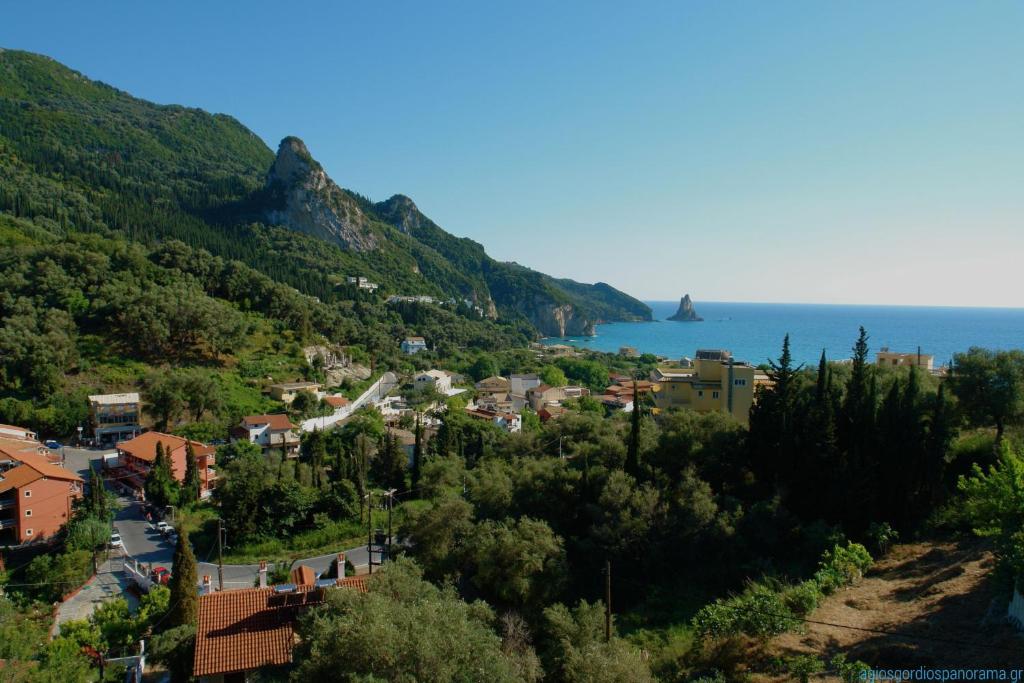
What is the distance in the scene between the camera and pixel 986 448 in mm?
20188

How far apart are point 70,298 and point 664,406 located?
46053 mm

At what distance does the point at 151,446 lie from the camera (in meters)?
31.4

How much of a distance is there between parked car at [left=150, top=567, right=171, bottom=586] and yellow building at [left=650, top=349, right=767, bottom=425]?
2176 cm

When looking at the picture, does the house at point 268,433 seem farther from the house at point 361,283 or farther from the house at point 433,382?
the house at point 361,283

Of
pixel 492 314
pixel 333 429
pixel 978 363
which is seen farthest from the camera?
pixel 492 314

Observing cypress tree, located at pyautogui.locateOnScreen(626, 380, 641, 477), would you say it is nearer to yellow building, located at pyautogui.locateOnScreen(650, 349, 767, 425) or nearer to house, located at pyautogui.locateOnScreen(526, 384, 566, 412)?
yellow building, located at pyautogui.locateOnScreen(650, 349, 767, 425)

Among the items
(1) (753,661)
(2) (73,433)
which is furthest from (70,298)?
(1) (753,661)

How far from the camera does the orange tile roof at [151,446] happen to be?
30469 millimetres

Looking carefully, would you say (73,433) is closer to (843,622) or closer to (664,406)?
(664,406)

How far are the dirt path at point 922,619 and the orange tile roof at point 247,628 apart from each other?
9.99 metres

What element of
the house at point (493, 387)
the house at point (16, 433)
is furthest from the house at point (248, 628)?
the house at point (493, 387)

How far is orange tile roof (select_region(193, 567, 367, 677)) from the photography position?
1197cm

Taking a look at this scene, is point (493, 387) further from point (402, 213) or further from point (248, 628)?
point (402, 213)

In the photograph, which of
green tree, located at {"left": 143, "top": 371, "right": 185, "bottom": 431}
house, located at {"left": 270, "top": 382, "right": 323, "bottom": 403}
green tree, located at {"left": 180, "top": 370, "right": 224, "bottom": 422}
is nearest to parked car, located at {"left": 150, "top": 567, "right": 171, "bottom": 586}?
green tree, located at {"left": 143, "top": 371, "right": 185, "bottom": 431}
